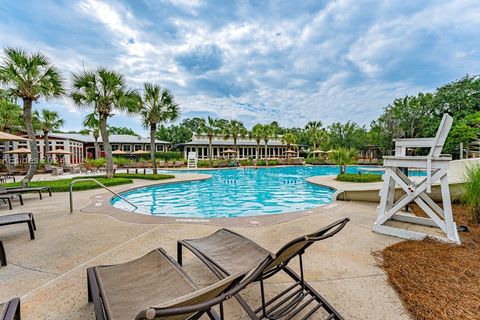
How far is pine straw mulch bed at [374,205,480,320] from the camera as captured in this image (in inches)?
74.6

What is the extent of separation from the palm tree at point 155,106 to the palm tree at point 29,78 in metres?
5.32

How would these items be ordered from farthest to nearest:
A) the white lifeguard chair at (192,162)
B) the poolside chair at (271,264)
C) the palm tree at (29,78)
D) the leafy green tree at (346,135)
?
the leafy green tree at (346,135)
the white lifeguard chair at (192,162)
the palm tree at (29,78)
the poolside chair at (271,264)

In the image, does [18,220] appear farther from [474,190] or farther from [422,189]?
[474,190]

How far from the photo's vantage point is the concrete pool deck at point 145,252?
2.08 metres

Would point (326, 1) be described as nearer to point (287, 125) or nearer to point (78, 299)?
point (78, 299)

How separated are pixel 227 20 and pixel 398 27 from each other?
30.9 ft

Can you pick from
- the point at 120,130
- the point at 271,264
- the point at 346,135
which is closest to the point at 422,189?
the point at 271,264

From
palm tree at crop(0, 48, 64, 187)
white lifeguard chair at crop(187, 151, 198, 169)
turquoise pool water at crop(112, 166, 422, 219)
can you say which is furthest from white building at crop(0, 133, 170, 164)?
turquoise pool water at crop(112, 166, 422, 219)

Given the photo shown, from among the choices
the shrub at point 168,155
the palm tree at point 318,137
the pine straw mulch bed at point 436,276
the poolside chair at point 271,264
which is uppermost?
the palm tree at point 318,137

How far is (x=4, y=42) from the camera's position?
9.20m

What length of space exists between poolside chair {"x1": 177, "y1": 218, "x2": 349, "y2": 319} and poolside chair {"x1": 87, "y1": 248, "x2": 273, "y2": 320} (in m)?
0.26

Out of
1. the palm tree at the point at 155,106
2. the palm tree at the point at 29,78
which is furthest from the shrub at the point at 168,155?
the palm tree at the point at 29,78

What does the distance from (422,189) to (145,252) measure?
4339mm

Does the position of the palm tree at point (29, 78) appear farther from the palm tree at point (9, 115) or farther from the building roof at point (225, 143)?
the building roof at point (225, 143)
